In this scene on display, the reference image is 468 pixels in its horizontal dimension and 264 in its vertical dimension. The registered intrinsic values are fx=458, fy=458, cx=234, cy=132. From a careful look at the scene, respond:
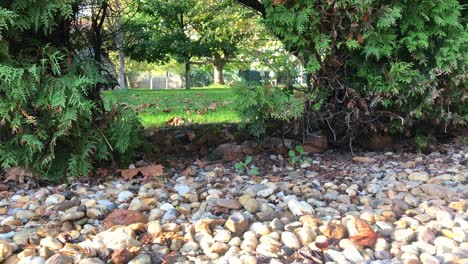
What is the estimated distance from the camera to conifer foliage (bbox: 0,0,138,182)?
282 centimetres

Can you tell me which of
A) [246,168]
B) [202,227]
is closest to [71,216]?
[202,227]

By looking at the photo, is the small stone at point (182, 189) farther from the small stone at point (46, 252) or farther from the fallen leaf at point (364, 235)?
the fallen leaf at point (364, 235)

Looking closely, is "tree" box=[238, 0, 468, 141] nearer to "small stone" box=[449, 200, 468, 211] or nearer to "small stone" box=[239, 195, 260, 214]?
"small stone" box=[449, 200, 468, 211]

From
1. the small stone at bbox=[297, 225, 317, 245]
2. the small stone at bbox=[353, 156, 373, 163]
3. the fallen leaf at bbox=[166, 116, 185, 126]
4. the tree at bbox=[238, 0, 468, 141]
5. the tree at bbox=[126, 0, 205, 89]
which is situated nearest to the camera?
the small stone at bbox=[297, 225, 317, 245]

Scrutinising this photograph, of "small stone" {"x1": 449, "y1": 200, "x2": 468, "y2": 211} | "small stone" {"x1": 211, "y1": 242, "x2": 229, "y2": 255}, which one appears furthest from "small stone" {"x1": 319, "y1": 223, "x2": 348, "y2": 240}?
"small stone" {"x1": 449, "y1": 200, "x2": 468, "y2": 211}

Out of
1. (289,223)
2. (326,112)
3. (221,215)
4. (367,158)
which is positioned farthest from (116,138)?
(367,158)

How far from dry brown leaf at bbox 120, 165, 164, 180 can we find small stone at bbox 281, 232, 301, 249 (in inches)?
52.6

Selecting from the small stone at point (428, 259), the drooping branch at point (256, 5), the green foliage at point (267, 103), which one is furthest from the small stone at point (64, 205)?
the drooping branch at point (256, 5)

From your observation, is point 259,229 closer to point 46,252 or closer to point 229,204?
point 229,204

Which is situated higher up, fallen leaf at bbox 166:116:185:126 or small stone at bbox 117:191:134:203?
fallen leaf at bbox 166:116:185:126

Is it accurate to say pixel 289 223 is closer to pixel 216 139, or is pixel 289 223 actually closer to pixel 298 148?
pixel 298 148

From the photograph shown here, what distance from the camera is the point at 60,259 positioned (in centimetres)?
194

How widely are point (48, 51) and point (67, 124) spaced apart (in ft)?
1.64

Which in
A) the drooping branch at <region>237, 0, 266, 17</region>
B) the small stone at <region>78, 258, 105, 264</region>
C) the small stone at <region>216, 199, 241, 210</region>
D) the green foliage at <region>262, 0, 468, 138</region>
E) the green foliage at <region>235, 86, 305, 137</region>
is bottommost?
the small stone at <region>78, 258, 105, 264</region>
